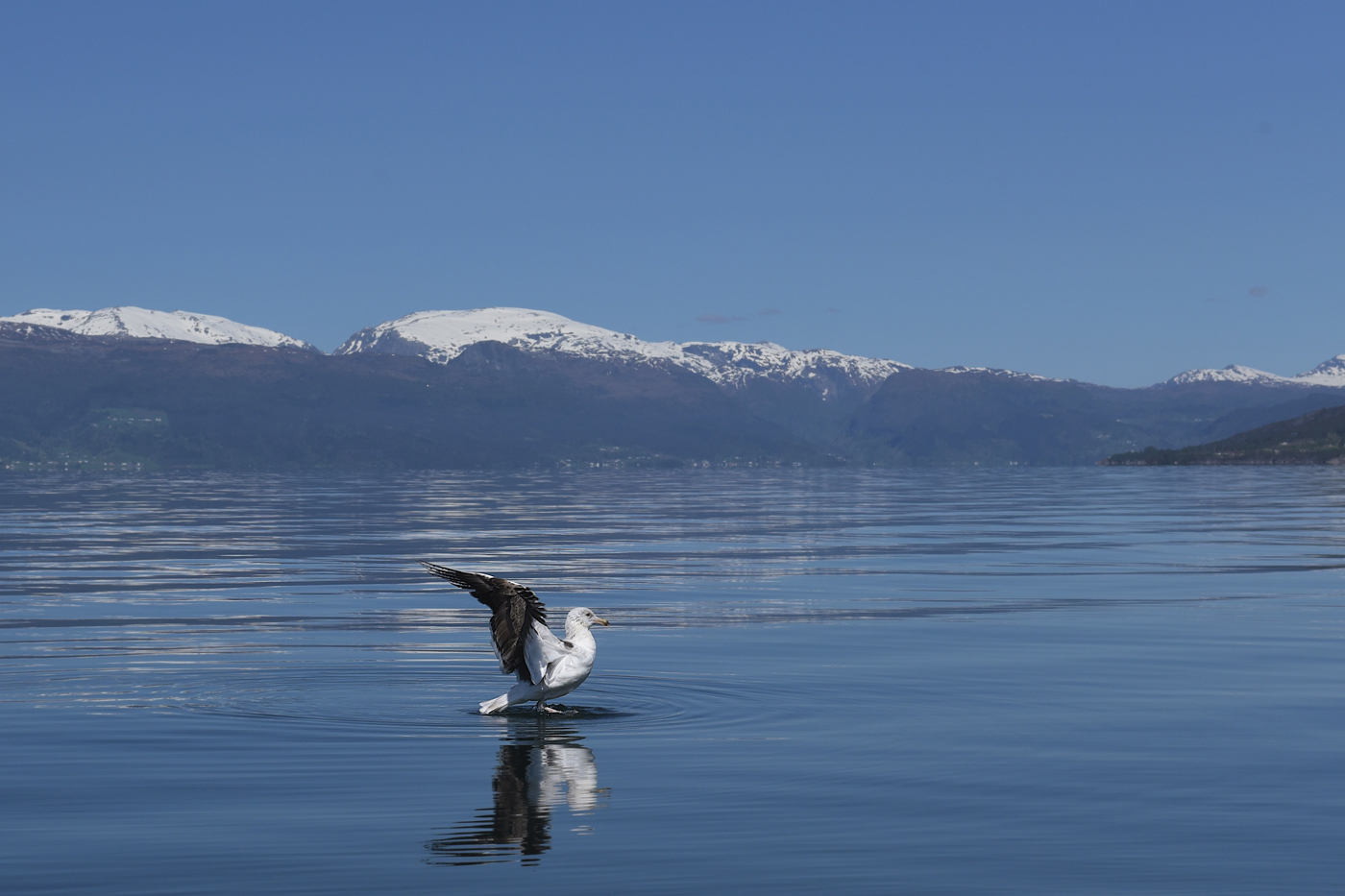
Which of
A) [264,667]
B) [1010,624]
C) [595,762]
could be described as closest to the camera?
[595,762]

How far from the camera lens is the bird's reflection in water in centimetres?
1486

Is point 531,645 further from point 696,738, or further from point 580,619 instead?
point 696,738

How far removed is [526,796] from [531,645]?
14.7 ft

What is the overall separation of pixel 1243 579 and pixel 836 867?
123 feet

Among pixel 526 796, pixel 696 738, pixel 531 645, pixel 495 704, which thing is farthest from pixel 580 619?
pixel 526 796

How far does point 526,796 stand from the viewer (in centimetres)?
1741

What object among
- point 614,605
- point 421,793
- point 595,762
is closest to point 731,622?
point 614,605

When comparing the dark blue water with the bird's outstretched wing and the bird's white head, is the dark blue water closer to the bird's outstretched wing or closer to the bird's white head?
the bird's outstretched wing

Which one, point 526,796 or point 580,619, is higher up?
point 580,619

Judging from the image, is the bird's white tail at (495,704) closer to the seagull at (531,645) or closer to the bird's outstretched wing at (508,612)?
the seagull at (531,645)

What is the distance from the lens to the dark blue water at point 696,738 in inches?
563

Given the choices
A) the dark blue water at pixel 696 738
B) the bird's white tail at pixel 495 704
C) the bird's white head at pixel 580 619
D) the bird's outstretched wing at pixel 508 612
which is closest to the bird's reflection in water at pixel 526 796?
the dark blue water at pixel 696 738

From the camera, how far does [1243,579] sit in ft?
156

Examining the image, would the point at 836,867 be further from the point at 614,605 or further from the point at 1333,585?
the point at 1333,585
